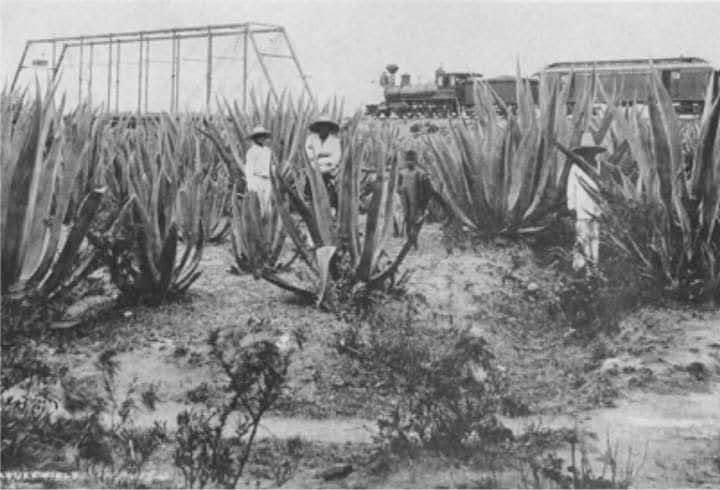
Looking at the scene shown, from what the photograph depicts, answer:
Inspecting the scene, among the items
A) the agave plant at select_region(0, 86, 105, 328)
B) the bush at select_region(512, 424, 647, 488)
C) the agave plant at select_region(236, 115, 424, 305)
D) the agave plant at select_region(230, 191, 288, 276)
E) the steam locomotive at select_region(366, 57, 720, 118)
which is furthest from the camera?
the steam locomotive at select_region(366, 57, 720, 118)

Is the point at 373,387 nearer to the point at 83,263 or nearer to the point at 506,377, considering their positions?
the point at 506,377

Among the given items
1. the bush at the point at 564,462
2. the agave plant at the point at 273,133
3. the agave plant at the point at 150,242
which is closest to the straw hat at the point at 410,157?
the agave plant at the point at 273,133

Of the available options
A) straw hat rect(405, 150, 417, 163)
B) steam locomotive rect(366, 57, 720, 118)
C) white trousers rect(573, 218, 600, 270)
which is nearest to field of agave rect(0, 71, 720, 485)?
white trousers rect(573, 218, 600, 270)

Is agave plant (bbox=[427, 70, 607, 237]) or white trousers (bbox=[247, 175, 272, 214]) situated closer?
agave plant (bbox=[427, 70, 607, 237])

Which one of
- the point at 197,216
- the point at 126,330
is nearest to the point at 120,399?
the point at 126,330

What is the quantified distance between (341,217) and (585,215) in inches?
81.1

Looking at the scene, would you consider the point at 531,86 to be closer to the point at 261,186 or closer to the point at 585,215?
the point at 261,186

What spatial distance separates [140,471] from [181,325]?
183cm

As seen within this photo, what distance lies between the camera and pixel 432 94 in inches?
1473

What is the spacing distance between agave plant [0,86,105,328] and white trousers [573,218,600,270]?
342 centimetres

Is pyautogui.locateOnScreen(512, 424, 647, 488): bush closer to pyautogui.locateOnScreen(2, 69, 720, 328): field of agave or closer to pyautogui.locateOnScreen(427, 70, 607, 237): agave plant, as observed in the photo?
pyautogui.locateOnScreen(2, 69, 720, 328): field of agave

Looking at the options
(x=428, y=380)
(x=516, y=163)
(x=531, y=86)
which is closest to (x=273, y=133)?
(x=516, y=163)

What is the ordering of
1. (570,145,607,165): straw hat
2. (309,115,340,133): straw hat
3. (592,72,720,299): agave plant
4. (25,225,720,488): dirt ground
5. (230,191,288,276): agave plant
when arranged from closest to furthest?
(25,225,720,488): dirt ground
(592,72,720,299): agave plant
(230,191,288,276): agave plant
(570,145,607,165): straw hat
(309,115,340,133): straw hat

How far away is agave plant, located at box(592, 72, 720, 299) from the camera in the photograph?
215 inches
